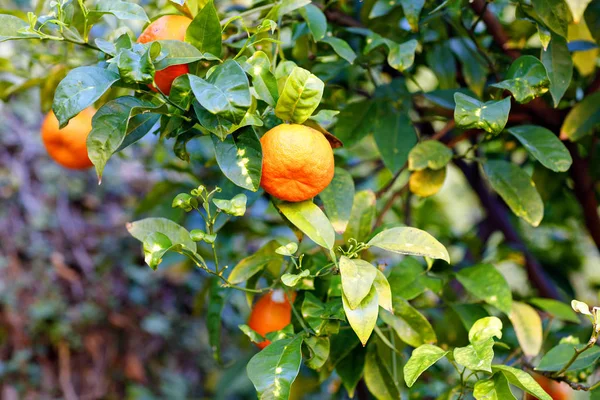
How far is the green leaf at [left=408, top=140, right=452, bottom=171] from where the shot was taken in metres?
0.67

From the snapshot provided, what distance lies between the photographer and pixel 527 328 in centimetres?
71

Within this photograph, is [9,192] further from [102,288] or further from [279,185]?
[279,185]

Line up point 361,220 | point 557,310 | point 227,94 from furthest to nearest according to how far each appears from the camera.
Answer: point 557,310 → point 361,220 → point 227,94

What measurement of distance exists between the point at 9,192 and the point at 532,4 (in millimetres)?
1398

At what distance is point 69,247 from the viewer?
155cm

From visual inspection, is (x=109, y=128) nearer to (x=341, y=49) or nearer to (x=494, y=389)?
(x=341, y=49)

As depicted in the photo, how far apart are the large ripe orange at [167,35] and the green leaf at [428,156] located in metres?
0.29

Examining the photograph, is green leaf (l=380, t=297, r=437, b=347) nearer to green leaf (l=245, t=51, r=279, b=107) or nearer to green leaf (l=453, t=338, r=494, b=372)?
green leaf (l=453, t=338, r=494, b=372)

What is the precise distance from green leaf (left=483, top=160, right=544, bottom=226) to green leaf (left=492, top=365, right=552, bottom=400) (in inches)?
8.6

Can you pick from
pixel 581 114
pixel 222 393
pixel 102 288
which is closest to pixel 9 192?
pixel 102 288

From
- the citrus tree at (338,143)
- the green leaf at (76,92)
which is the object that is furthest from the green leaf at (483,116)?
the green leaf at (76,92)

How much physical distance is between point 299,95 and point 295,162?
0.06 meters

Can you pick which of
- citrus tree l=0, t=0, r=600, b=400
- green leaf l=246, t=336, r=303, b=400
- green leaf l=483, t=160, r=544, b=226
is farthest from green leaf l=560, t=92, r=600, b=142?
green leaf l=246, t=336, r=303, b=400

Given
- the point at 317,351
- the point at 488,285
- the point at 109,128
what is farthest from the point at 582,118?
the point at 109,128
